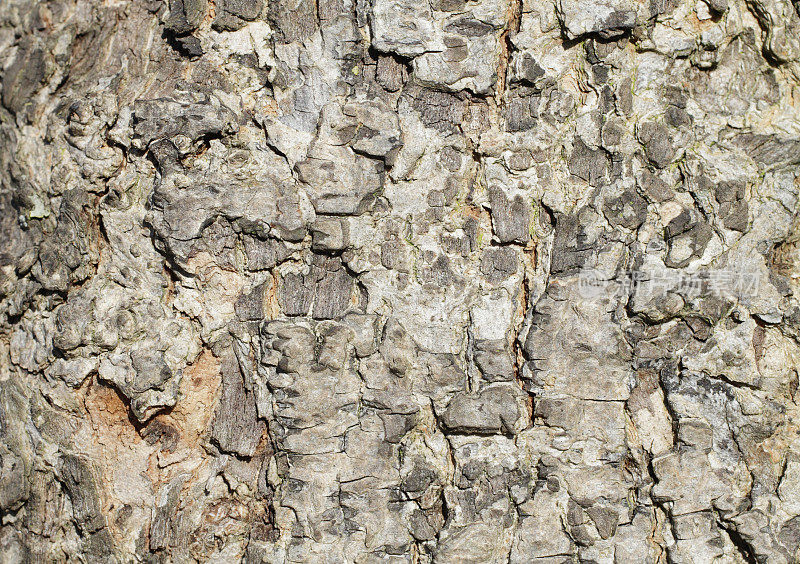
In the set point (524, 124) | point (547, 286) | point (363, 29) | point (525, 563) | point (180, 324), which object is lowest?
point (525, 563)

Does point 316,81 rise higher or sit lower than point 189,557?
higher

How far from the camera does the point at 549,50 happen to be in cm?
157

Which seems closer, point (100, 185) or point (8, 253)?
point (100, 185)

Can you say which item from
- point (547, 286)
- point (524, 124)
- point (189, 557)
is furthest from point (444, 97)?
point (189, 557)

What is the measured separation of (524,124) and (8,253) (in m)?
1.39

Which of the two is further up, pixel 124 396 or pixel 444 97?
pixel 444 97

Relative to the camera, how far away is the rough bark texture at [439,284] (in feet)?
5.15

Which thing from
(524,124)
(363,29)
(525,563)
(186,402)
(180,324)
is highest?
(363,29)

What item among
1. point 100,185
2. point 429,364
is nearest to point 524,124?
point 429,364

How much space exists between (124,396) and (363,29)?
1.09 meters

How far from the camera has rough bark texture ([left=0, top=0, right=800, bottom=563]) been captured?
5.15ft

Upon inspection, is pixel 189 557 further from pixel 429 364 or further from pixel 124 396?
pixel 429 364

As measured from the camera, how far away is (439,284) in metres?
1.59

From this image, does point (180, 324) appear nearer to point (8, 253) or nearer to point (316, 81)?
point (8, 253)
